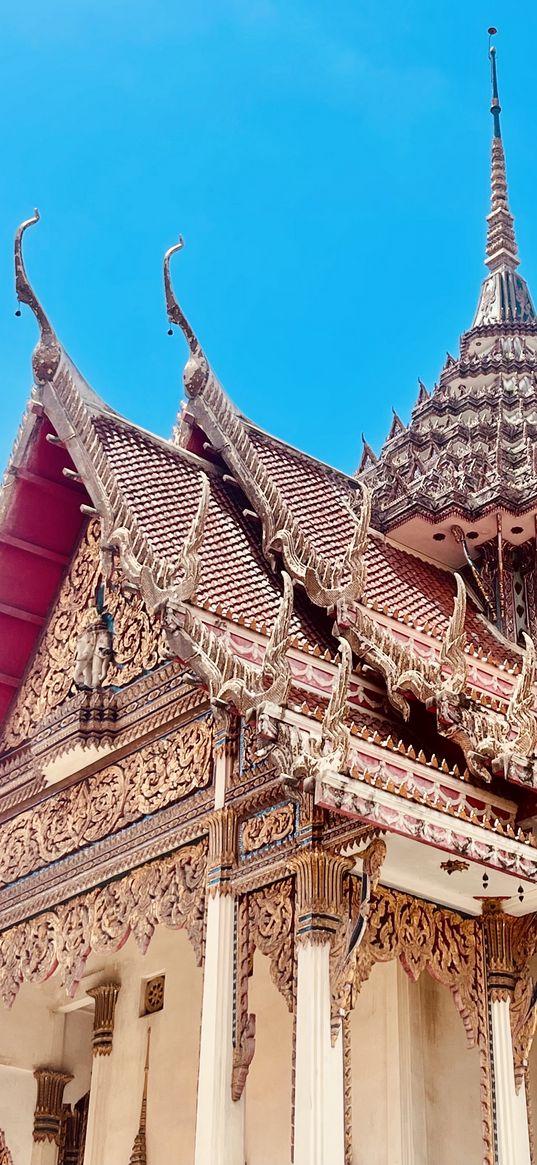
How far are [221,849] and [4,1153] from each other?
15.9ft

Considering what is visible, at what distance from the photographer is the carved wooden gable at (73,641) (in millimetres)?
9953

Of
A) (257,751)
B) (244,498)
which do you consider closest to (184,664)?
(257,751)

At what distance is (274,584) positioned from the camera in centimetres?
988

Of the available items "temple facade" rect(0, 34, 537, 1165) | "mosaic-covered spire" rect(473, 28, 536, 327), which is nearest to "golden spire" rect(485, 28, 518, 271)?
"mosaic-covered spire" rect(473, 28, 536, 327)

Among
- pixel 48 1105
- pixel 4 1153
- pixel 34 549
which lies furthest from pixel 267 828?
pixel 4 1153

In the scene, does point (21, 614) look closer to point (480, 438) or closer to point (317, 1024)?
point (480, 438)

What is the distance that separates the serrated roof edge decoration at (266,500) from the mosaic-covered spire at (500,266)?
4.40 meters

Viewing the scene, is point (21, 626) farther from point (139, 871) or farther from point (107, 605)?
point (139, 871)

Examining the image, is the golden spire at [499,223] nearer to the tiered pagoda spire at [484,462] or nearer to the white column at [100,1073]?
the tiered pagoda spire at [484,462]

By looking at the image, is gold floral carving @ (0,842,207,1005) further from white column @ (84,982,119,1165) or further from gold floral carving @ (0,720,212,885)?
white column @ (84,982,119,1165)

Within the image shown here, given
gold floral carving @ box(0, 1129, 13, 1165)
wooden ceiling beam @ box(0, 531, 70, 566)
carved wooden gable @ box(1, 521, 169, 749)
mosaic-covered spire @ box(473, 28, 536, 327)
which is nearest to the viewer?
carved wooden gable @ box(1, 521, 169, 749)

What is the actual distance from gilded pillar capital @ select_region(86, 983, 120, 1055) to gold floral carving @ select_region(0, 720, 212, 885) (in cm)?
142

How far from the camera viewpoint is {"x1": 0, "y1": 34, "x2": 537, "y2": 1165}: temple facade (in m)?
7.57

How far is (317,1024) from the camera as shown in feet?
23.3
